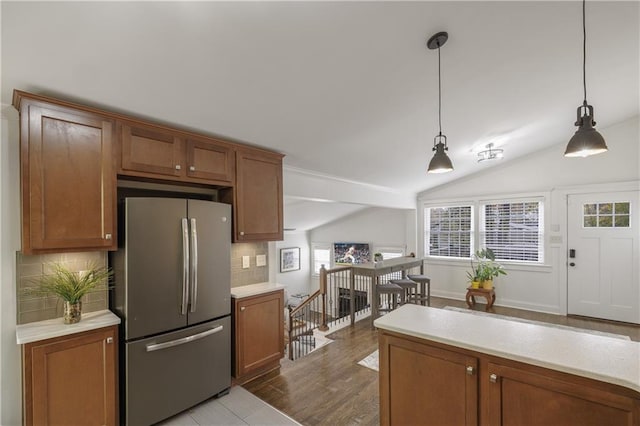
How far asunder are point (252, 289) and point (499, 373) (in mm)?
2288

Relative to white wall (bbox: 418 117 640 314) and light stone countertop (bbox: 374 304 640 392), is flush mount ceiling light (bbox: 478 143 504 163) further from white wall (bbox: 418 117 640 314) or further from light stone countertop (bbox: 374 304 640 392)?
light stone countertop (bbox: 374 304 640 392)

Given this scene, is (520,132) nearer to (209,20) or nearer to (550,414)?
(550,414)

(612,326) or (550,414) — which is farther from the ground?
(550,414)

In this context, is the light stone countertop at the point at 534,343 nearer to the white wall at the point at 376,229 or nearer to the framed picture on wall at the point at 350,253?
the white wall at the point at 376,229

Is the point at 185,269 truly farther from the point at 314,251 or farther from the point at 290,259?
the point at 314,251

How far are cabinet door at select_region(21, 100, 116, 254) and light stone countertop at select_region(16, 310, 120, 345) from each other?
1.70 feet

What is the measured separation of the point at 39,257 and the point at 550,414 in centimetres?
326

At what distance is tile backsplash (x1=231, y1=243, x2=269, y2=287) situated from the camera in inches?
128

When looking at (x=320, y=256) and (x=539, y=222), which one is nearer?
(x=539, y=222)

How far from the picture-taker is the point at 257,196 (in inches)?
122

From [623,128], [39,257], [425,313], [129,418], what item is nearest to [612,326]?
[623,128]

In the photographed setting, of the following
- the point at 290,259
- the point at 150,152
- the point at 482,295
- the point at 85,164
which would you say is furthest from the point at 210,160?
the point at 290,259

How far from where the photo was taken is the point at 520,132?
4.33 meters

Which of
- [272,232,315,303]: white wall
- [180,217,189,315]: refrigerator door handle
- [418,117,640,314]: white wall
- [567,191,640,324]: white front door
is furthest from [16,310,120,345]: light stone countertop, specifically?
[567,191,640,324]: white front door
